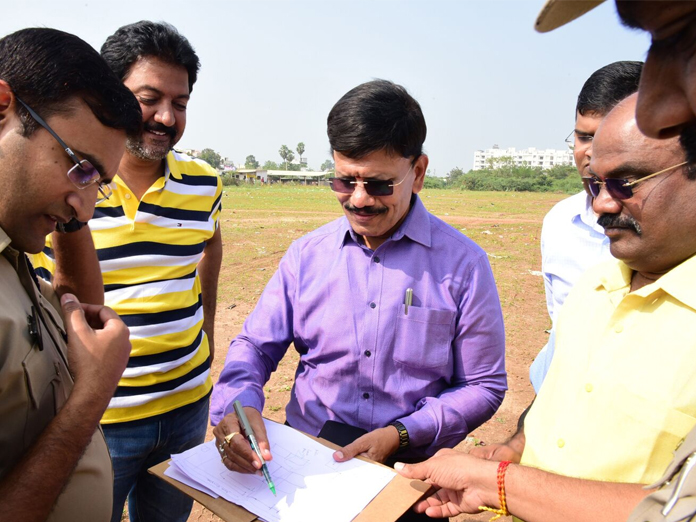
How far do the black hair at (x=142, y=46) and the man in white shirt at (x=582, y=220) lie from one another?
2.48 meters

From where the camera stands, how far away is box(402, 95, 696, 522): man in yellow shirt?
1451mm

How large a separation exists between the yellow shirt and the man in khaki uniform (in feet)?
5.05

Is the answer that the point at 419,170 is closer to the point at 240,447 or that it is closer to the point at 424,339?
the point at 424,339

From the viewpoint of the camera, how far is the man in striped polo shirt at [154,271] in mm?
2625

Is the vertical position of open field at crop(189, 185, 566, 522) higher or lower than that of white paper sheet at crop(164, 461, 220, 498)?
lower

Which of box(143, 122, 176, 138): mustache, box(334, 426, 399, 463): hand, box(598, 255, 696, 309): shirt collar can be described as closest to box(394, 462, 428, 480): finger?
box(334, 426, 399, 463): hand

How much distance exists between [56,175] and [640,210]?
1.95 meters

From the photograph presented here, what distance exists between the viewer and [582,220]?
10.5 ft

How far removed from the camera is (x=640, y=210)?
1.64 m

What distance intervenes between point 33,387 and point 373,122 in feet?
5.35

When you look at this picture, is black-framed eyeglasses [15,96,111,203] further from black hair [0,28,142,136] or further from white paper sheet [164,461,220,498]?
white paper sheet [164,461,220,498]

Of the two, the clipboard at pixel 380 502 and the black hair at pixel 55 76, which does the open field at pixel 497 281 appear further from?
the black hair at pixel 55 76

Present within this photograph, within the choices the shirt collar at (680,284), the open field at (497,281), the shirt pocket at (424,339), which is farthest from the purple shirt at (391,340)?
the open field at (497,281)

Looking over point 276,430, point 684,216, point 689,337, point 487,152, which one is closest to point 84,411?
point 276,430
